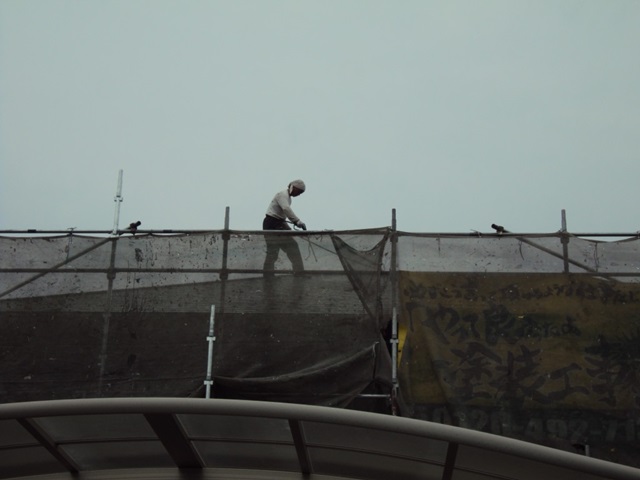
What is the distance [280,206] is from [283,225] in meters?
0.25

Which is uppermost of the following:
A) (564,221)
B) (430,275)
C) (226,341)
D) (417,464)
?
(564,221)

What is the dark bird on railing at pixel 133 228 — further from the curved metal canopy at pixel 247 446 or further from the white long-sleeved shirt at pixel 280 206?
the curved metal canopy at pixel 247 446

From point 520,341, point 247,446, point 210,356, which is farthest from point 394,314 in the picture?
point 247,446

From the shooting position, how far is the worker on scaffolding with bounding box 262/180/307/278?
900 centimetres

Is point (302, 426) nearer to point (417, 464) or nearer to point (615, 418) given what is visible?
point (417, 464)

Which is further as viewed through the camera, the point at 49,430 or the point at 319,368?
the point at 319,368

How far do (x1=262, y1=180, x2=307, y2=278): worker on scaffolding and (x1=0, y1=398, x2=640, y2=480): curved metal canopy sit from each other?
4.04m

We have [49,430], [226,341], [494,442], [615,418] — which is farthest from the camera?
[226,341]

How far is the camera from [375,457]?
4.84 metres

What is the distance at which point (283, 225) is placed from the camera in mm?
10055

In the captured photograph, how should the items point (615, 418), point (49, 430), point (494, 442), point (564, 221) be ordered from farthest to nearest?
point (564, 221) → point (615, 418) → point (49, 430) → point (494, 442)

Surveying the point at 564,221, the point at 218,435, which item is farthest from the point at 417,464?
the point at 564,221

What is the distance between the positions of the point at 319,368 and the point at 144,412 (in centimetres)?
438

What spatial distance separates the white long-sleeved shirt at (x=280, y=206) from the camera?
9.87 metres
